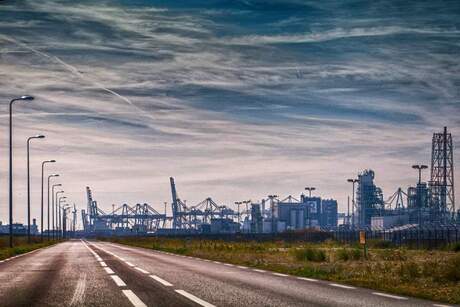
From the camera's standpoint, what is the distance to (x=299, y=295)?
48.9ft

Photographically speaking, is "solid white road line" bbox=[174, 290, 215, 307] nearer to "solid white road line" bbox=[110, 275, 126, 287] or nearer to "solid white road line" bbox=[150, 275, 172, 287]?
"solid white road line" bbox=[150, 275, 172, 287]

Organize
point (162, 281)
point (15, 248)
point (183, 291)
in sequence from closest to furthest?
1. point (183, 291)
2. point (162, 281)
3. point (15, 248)

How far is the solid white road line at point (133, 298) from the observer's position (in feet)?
43.5

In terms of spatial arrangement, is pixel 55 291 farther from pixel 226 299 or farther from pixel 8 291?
pixel 226 299

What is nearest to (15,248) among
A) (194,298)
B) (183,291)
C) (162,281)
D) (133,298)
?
(162,281)

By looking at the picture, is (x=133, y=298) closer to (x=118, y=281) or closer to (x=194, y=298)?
(x=194, y=298)

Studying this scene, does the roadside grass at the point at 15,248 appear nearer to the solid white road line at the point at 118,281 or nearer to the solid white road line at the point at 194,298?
the solid white road line at the point at 118,281

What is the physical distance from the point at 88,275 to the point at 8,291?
5.40m

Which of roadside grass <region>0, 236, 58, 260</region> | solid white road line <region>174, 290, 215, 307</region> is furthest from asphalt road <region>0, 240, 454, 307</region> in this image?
roadside grass <region>0, 236, 58, 260</region>

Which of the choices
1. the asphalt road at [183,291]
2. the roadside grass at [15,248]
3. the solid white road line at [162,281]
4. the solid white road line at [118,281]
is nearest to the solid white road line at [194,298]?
the asphalt road at [183,291]

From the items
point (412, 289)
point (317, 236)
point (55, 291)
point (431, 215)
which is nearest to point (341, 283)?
point (412, 289)

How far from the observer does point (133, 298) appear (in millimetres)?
14422

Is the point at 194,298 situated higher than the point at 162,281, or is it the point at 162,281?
the point at 194,298

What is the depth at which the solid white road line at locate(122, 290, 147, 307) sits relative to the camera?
522 inches
